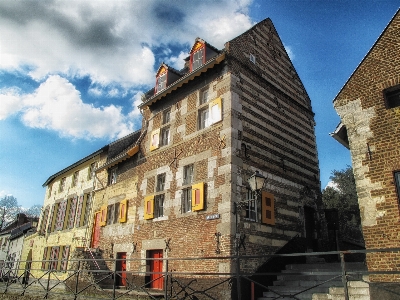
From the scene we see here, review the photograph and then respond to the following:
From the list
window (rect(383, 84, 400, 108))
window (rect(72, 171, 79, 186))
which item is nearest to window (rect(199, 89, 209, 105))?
window (rect(383, 84, 400, 108))

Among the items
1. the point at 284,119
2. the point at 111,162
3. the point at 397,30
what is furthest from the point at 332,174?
the point at 397,30

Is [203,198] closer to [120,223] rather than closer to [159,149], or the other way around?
[159,149]

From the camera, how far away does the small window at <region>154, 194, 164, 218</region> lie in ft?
45.3

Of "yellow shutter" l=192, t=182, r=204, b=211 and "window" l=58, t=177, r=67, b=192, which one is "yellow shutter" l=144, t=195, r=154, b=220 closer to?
"yellow shutter" l=192, t=182, r=204, b=211

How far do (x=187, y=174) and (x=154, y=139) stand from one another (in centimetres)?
328

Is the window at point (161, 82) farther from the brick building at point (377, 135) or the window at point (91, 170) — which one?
the brick building at point (377, 135)

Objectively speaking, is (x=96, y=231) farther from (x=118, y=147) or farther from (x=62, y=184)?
(x=62, y=184)

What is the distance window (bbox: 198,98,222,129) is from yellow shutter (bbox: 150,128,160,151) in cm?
265

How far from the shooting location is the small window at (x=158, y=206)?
1380cm

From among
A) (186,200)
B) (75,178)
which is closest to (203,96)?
(186,200)

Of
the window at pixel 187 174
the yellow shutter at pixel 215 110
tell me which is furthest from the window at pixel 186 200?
the yellow shutter at pixel 215 110

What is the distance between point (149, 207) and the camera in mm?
14047

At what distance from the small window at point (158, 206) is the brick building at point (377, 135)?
7.87 metres

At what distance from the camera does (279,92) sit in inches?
592
